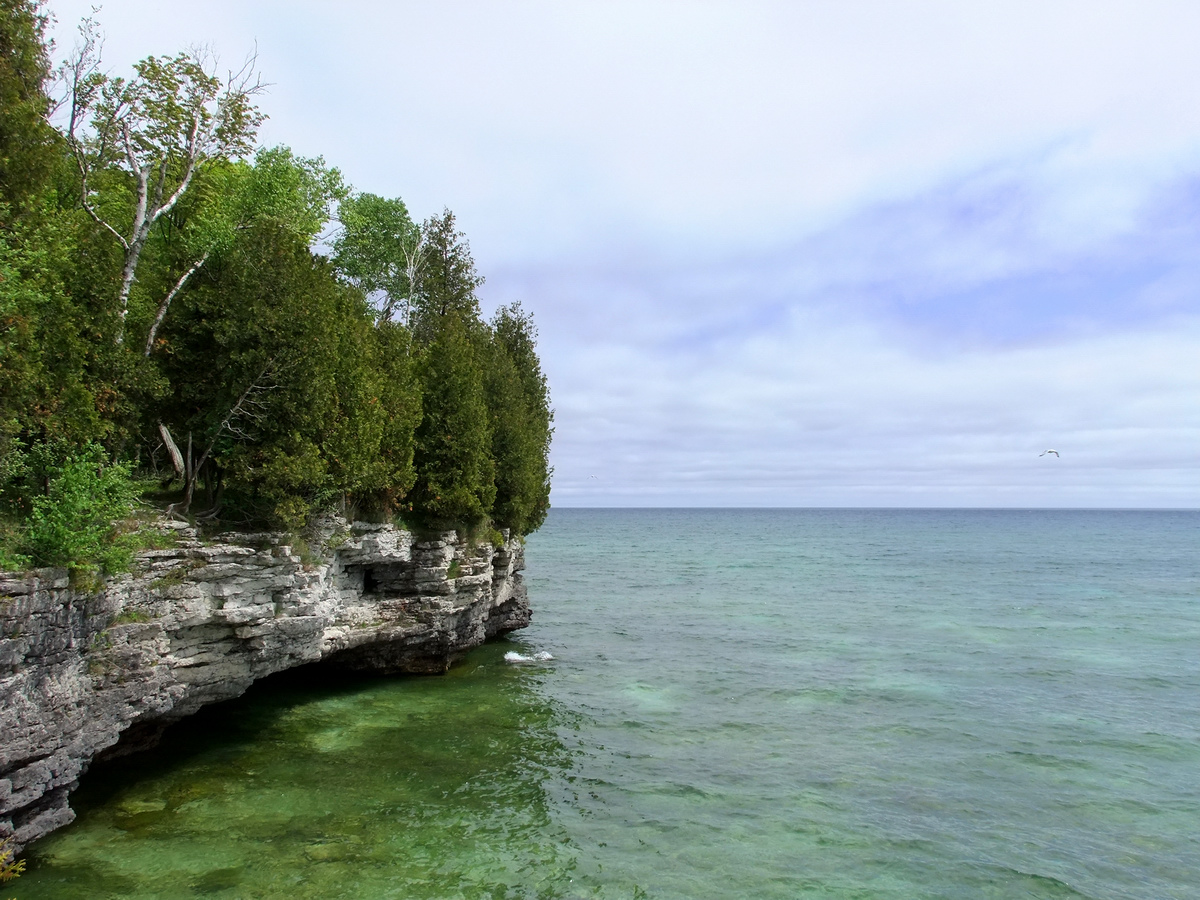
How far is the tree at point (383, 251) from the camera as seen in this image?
43406 mm

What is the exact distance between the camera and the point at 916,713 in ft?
88.5

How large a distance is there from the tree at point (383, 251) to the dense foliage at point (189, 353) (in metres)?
7.86

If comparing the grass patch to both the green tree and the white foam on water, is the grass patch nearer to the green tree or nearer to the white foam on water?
the green tree

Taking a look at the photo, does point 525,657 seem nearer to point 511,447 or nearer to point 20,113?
point 511,447

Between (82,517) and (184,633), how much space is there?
15.6ft

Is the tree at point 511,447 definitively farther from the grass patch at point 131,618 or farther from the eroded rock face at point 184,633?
the grass patch at point 131,618

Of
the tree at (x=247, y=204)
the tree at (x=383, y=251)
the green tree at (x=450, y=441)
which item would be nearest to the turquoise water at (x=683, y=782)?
the green tree at (x=450, y=441)

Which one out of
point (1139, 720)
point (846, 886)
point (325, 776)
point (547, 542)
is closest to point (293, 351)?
point (325, 776)

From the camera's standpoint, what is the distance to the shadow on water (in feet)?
45.4

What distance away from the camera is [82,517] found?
13867 mm

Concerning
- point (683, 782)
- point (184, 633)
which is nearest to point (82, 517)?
point (184, 633)

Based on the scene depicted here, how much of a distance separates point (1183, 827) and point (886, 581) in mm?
54101

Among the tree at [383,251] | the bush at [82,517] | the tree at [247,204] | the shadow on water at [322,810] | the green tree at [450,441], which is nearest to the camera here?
the bush at [82,517]

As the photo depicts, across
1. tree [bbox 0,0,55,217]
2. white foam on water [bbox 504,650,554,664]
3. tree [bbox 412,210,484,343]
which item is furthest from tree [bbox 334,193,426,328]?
tree [bbox 0,0,55,217]
